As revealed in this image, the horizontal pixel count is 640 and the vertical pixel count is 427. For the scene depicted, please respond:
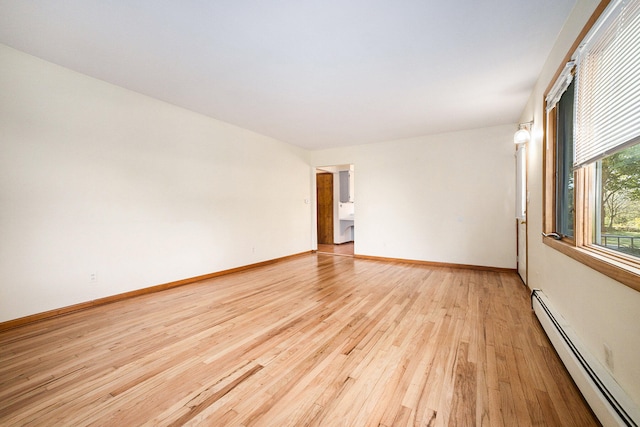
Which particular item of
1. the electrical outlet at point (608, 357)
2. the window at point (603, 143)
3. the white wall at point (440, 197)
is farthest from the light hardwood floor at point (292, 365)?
the white wall at point (440, 197)

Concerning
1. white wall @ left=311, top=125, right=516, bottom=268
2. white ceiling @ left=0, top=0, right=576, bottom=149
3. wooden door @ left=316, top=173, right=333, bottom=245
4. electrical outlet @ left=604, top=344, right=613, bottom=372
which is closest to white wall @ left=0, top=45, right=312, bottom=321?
white ceiling @ left=0, top=0, right=576, bottom=149

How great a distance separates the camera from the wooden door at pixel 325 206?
8.01 meters

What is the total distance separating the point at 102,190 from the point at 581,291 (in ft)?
15.5

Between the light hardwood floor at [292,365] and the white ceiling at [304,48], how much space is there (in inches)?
104

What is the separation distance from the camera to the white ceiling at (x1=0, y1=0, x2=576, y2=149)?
200cm

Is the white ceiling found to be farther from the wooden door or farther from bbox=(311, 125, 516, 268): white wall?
the wooden door

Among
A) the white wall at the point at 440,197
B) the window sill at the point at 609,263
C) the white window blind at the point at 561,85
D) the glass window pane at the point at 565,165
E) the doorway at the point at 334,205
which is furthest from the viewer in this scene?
the doorway at the point at 334,205

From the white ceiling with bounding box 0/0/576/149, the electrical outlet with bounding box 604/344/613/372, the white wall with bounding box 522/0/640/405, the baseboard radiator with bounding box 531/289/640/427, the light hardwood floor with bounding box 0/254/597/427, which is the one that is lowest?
the light hardwood floor with bounding box 0/254/597/427

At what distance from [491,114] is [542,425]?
4.20 meters

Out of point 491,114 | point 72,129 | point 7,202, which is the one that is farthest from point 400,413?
point 491,114

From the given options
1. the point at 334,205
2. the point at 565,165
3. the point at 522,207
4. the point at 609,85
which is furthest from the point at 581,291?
the point at 334,205

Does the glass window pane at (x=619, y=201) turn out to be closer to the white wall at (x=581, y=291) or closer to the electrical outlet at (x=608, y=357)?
the white wall at (x=581, y=291)

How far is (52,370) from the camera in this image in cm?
189

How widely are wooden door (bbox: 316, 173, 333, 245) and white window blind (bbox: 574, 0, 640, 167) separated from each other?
6.31 metres
